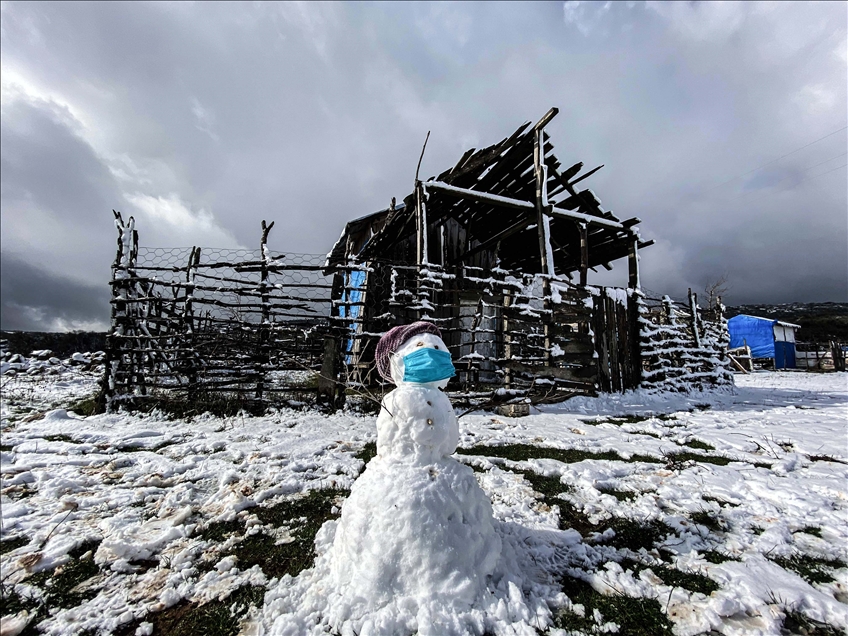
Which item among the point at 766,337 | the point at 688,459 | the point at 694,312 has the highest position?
the point at 766,337

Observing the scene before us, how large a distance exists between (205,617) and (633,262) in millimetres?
11440

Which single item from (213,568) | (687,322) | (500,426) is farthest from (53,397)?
(687,322)

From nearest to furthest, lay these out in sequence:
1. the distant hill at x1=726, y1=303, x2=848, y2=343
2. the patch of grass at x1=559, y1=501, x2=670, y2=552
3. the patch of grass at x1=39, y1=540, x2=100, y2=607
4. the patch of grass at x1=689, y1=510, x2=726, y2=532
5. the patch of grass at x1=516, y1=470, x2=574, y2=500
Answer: the patch of grass at x1=39, y1=540, x2=100, y2=607 → the patch of grass at x1=559, y1=501, x2=670, y2=552 → the patch of grass at x1=689, y1=510, x2=726, y2=532 → the patch of grass at x1=516, y1=470, x2=574, y2=500 → the distant hill at x1=726, y1=303, x2=848, y2=343

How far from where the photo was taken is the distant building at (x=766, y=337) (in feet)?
79.0

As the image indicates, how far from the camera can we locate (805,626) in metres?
1.58

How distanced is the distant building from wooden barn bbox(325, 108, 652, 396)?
21613 mm

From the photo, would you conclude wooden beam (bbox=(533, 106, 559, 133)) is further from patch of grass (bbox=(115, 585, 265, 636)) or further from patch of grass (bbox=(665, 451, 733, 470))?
patch of grass (bbox=(115, 585, 265, 636))

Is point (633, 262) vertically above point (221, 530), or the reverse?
point (633, 262)

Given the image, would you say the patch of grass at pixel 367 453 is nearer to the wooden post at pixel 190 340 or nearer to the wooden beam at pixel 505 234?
the wooden post at pixel 190 340

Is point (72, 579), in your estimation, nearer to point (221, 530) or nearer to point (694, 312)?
point (221, 530)

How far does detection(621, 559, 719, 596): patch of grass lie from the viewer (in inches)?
72.1

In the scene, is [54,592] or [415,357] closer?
[54,592]

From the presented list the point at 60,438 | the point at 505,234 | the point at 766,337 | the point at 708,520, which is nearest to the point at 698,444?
the point at 708,520

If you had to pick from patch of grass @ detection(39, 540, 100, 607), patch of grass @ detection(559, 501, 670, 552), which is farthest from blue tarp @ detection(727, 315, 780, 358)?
patch of grass @ detection(39, 540, 100, 607)
